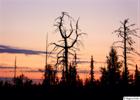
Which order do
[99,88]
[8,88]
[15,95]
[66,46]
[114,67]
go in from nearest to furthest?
[15,95]
[8,88]
[99,88]
[66,46]
[114,67]

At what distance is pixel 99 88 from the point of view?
28.2m

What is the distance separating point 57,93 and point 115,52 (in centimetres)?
3830

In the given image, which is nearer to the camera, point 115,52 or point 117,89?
point 117,89

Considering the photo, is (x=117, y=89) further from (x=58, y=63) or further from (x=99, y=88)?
(x=58, y=63)

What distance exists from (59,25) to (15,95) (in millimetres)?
18396

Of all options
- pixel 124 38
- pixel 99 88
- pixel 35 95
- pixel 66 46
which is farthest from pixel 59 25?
pixel 35 95

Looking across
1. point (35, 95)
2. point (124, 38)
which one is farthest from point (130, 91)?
point (124, 38)

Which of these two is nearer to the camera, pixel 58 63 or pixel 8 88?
pixel 8 88

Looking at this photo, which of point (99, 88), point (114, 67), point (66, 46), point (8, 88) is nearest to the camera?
point (8, 88)

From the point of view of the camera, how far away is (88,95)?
84.0ft

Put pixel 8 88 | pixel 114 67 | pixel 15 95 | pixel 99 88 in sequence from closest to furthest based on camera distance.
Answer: pixel 15 95, pixel 8 88, pixel 99 88, pixel 114 67

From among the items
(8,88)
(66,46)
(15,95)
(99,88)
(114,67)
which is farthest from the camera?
(114,67)

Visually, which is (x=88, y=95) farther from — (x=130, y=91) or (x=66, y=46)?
(x=66, y=46)

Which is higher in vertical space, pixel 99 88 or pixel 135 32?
pixel 135 32
